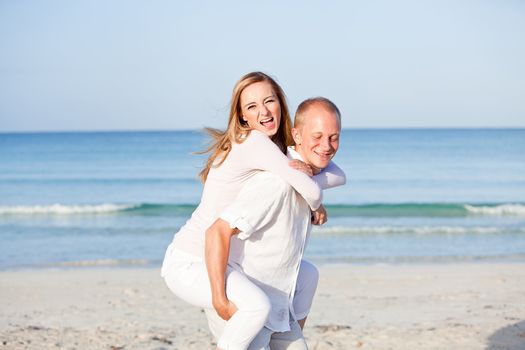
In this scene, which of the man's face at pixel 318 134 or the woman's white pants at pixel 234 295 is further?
the man's face at pixel 318 134

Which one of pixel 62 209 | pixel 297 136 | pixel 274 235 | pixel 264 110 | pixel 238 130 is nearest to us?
pixel 274 235

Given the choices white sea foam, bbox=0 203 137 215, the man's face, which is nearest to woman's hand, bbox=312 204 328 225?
the man's face

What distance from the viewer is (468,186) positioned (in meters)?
27.3

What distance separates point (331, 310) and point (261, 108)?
4.92m

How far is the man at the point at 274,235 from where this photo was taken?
11.3ft

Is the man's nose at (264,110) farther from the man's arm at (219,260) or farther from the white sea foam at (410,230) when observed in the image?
the white sea foam at (410,230)

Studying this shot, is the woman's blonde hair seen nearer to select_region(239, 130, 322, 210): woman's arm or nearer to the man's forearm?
select_region(239, 130, 322, 210): woman's arm

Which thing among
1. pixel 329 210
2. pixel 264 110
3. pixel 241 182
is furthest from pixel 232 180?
pixel 329 210

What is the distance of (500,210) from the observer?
66.7 ft

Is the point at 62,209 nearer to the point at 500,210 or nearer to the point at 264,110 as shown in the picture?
the point at 500,210

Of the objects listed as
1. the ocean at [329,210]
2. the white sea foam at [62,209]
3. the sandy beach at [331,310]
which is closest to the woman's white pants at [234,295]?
the ocean at [329,210]

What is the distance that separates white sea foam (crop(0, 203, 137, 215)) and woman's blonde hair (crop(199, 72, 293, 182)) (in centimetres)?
1770

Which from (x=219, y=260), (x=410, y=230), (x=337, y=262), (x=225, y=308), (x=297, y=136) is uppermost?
(x=297, y=136)

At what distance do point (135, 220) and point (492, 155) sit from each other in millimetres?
29940
